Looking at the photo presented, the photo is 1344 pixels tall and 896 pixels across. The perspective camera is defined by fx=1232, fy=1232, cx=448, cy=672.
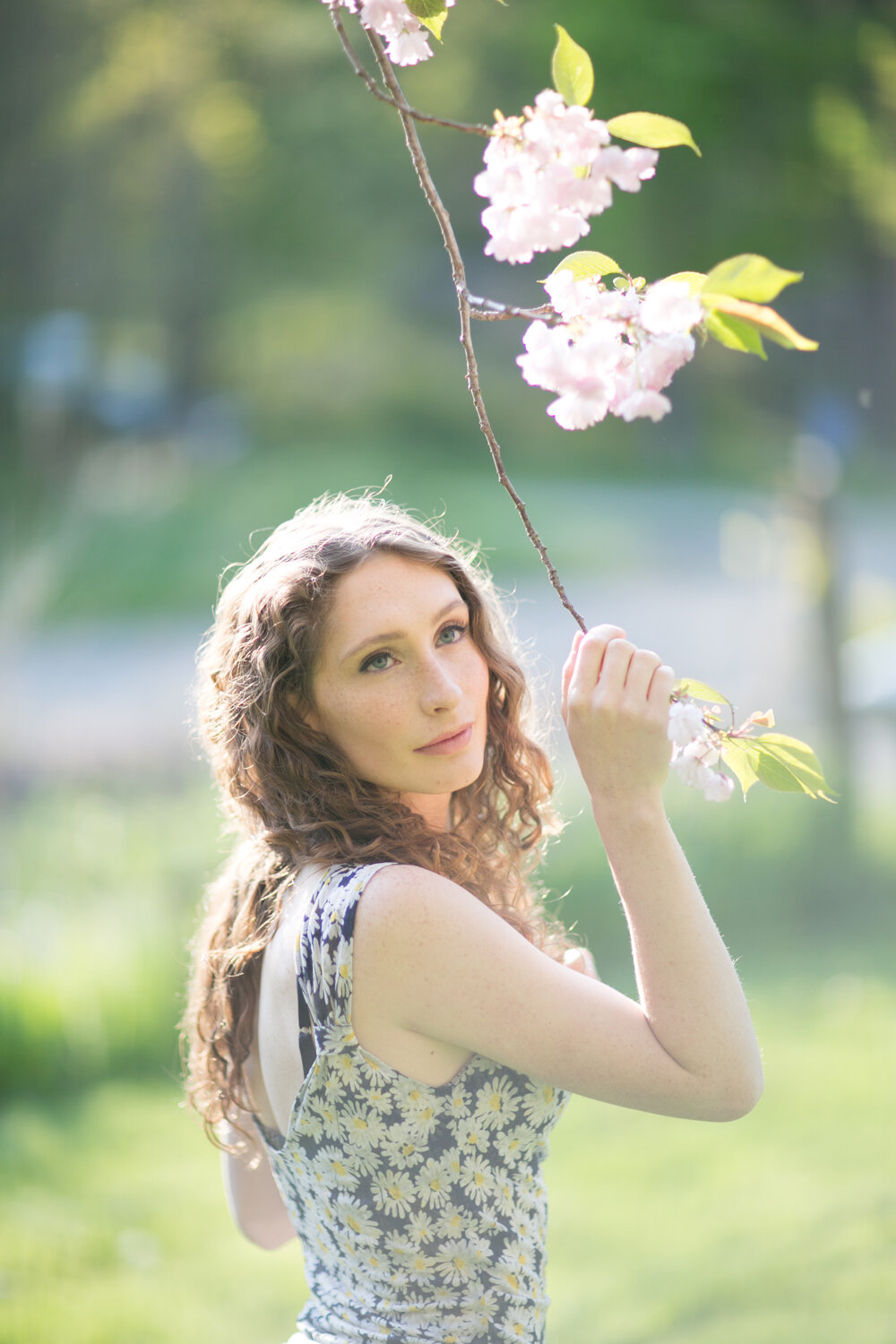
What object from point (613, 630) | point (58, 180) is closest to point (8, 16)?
point (58, 180)

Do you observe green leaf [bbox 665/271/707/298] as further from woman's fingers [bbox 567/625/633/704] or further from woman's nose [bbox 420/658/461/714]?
woman's nose [bbox 420/658/461/714]

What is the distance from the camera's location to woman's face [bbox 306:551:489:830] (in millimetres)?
854

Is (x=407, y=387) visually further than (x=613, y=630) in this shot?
Yes

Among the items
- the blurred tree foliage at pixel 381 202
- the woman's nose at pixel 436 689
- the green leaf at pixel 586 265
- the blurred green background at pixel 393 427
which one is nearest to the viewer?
the green leaf at pixel 586 265

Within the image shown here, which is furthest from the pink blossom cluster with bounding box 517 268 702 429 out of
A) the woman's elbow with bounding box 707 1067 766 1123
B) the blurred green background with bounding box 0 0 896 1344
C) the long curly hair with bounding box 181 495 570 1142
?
the blurred green background with bounding box 0 0 896 1344

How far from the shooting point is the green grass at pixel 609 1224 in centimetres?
202

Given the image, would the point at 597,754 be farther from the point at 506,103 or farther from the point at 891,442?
the point at 891,442

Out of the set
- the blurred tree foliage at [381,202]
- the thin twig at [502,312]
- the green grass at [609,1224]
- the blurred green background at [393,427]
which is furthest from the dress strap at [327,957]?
the blurred tree foliage at [381,202]

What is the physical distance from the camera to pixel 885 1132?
97.1 inches

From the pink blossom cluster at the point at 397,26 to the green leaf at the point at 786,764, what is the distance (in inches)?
18.5

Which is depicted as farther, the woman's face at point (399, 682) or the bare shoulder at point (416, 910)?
the woman's face at point (399, 682)

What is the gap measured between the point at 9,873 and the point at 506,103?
2.49 m

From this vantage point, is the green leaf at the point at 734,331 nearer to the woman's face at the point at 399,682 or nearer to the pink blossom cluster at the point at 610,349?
the pink blossom cluster at the point at 610,349

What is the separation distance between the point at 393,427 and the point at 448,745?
9.78 feet
